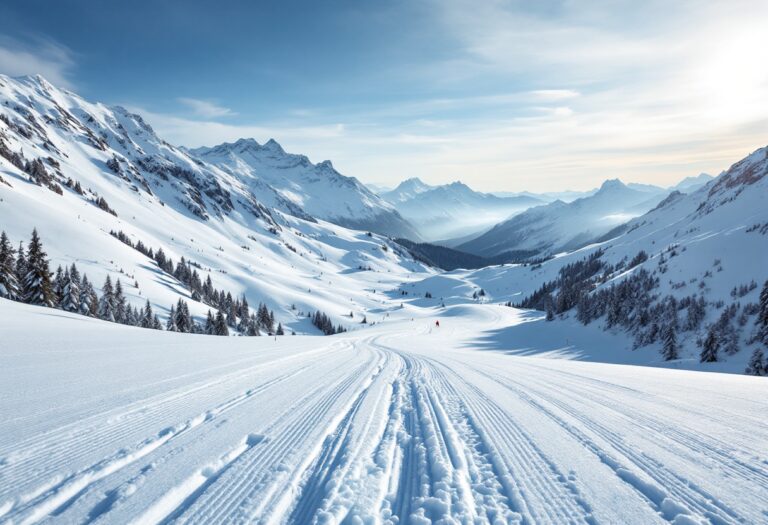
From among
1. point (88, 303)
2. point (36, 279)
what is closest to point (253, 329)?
point (88, 303)

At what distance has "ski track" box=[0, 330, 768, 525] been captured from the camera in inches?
131

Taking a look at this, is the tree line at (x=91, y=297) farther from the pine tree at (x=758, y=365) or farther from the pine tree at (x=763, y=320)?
the pine tree at (x=763, y=320)

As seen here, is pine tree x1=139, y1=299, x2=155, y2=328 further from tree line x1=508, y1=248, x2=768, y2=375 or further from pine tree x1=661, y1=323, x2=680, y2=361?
pine tree x1=661, y1=323, x2=680, y2=361

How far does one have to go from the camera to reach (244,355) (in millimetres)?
12773

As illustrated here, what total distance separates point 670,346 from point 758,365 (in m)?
7.83

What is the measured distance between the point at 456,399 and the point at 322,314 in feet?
317

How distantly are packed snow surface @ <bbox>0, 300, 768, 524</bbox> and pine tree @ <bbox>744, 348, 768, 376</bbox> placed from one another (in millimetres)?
20495

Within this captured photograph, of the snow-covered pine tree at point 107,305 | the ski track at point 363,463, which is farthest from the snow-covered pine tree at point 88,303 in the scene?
the ski track at point 363,463

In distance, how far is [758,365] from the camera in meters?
22.9

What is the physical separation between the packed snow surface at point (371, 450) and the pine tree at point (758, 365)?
20.5 metres

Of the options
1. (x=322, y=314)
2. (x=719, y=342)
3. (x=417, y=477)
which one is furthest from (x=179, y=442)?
(x=322, y=314)

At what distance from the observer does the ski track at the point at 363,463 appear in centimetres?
333

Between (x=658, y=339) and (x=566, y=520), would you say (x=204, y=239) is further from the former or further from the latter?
(x=566, y=520)

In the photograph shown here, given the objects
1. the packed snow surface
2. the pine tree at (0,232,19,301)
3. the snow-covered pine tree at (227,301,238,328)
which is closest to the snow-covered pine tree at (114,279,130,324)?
the pine tree at (0,232,19,301)
